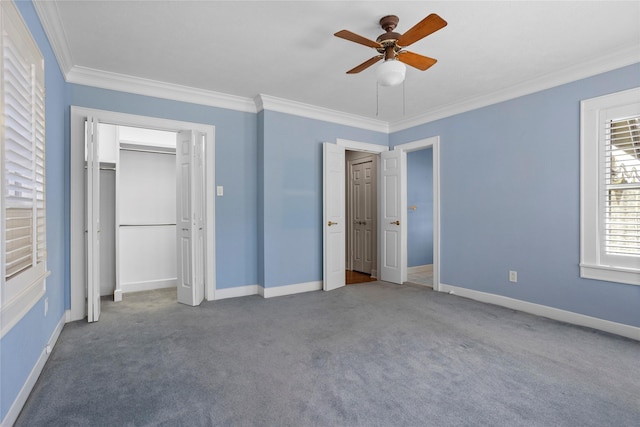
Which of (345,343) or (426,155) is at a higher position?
(426,155)

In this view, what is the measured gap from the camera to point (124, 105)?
3.60 meters

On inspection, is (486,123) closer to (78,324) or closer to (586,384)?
(586,384)

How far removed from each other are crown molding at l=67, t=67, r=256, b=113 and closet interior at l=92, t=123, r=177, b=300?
945 mm

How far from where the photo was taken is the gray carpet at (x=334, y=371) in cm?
182

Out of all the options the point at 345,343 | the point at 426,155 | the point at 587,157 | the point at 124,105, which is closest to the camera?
the point at 345,343

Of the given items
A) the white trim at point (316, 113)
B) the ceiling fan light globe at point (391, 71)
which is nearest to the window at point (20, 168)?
the ceiling fan light globe at point (391, 71)

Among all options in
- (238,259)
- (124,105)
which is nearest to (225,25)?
(124,105)

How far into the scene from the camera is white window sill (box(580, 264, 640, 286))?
2.94m

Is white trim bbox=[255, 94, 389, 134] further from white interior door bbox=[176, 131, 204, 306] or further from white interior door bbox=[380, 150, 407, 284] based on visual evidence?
white interior door bbox=[176, 131, 204, 306]

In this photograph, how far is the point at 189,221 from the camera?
12.9 feet

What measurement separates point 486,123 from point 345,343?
3.17 m

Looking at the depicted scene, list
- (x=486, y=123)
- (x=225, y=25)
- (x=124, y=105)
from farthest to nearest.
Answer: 1. (x=486, y=123)
2. (x=124, y=105)
3. (x=225, y=25)

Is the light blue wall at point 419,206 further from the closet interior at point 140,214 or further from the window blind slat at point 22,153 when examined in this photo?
the window blind slat at point 22,153

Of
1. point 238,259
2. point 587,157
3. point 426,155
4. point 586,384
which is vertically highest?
point 426,155
